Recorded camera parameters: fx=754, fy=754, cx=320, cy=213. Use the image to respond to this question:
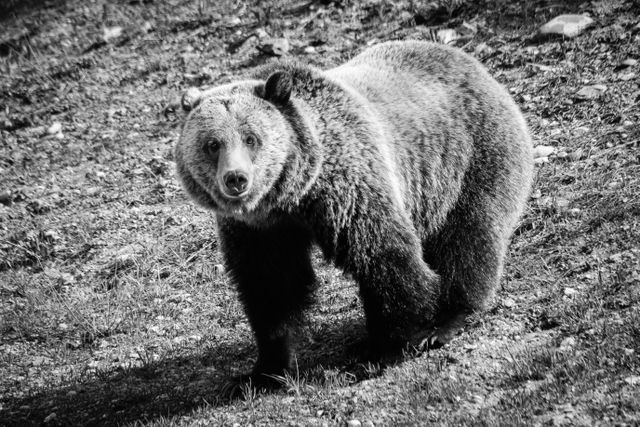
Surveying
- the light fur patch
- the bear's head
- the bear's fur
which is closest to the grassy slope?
the bear's fur

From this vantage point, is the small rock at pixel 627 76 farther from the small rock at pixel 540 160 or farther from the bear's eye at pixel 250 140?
the bear's eye at pixel 250 140

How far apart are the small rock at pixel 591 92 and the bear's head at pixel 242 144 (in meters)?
4.04

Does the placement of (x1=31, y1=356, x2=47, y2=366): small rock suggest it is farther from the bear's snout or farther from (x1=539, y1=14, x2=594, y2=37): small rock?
(x1=539, y1=14, x2=594, y2=37): small rock

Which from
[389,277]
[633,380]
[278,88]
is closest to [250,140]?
[278,88]

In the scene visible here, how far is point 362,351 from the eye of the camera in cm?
523

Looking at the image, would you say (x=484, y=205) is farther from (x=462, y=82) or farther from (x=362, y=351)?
(x=362, y=351)

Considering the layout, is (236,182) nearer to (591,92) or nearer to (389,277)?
(389,277)

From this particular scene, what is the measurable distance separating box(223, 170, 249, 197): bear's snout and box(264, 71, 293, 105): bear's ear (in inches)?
24.9

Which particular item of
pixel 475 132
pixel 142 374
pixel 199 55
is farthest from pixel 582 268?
pixel 199 55

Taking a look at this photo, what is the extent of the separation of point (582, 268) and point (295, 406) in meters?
2.34

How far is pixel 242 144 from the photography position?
4617 millimetres

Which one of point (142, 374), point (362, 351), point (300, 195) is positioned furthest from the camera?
point (142, 374)

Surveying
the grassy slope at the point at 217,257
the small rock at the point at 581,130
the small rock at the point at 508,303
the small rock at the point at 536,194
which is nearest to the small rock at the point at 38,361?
the grassy slope at the point at 217,257

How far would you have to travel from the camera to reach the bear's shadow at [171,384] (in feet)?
17.0
